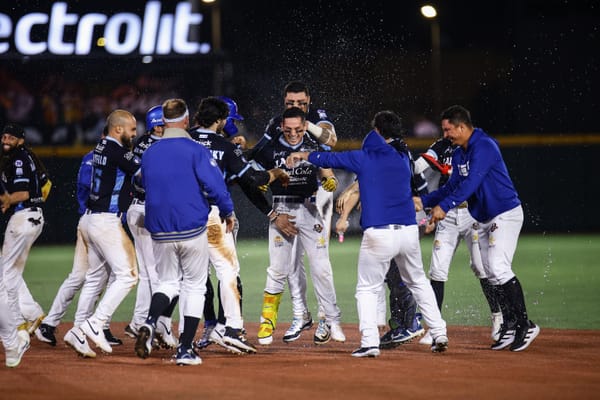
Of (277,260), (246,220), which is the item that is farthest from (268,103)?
(277,260)

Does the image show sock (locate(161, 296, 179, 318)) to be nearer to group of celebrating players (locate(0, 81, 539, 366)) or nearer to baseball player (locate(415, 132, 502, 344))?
group of celebrating players (locate(0, 81, 539, 366))

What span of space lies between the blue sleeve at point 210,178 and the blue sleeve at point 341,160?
92 cm

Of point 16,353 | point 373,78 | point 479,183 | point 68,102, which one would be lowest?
point 16,353

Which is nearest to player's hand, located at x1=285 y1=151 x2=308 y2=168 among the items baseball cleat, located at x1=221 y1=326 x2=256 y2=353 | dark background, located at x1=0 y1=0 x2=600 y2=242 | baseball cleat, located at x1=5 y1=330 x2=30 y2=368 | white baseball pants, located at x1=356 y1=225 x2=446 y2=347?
white baseball pants, located at x1=356 y1=225 x2=446 y2=347

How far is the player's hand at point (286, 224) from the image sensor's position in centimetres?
926

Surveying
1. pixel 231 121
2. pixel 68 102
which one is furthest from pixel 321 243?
pixel 68 102

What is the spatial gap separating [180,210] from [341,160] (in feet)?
4.84

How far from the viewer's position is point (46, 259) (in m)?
19.1

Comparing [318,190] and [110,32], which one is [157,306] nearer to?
[318,190]

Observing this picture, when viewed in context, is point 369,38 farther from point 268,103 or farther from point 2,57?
point 2,57

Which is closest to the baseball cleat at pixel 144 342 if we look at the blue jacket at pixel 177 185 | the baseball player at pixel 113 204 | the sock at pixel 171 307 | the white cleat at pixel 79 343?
the sock at pixel 171 307

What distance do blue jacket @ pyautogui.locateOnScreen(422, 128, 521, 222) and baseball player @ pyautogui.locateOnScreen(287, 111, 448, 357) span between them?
1.58 ft

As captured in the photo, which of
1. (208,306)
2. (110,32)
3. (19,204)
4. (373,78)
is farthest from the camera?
(373,78)

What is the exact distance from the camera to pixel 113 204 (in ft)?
29.1
